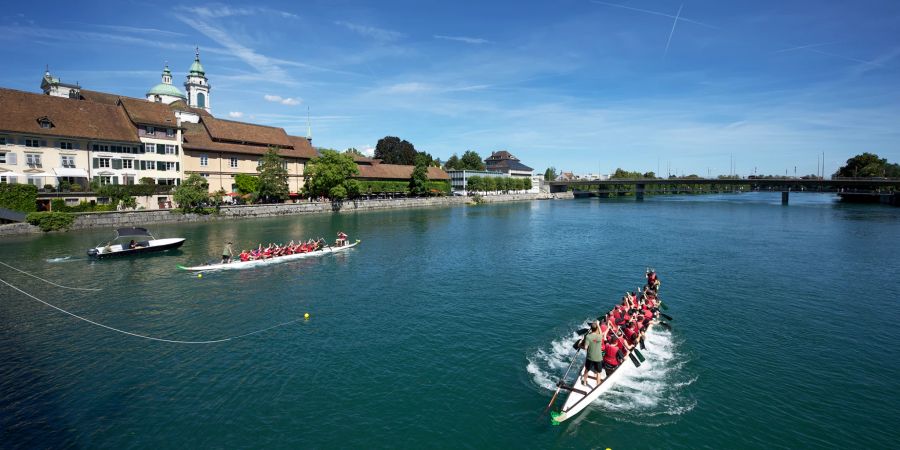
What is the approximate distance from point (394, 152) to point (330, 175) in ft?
166

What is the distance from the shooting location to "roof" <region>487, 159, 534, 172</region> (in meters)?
181

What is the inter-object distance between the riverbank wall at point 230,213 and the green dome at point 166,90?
66175 mm

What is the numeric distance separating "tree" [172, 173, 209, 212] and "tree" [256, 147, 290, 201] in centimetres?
1262

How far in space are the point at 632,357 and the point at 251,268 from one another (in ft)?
98.9

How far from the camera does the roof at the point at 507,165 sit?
181 metres

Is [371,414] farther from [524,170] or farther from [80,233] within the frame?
[524,170]

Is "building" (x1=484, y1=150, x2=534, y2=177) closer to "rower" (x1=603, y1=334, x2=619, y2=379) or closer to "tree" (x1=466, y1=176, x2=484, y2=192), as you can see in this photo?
"tree" (x1=466, y1=176, x2=484, y2=192)

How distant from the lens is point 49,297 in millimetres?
27188

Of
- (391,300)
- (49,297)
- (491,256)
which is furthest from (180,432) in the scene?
(491,256)

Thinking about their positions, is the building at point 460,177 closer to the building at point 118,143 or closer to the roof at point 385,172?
the roof at point 385,172

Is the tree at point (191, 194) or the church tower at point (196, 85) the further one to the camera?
the church tower at point (196, 85)

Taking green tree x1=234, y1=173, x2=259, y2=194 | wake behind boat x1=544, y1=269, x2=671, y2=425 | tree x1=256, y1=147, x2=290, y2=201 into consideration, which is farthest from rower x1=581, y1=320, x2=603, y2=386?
green tree x1=234, y1=173, x2=259, y2=194

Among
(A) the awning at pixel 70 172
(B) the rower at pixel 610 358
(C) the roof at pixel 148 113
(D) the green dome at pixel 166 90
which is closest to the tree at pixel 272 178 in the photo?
(C) the roof at pixel 148 113

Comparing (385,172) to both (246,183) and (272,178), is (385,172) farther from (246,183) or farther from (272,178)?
(246,183)
